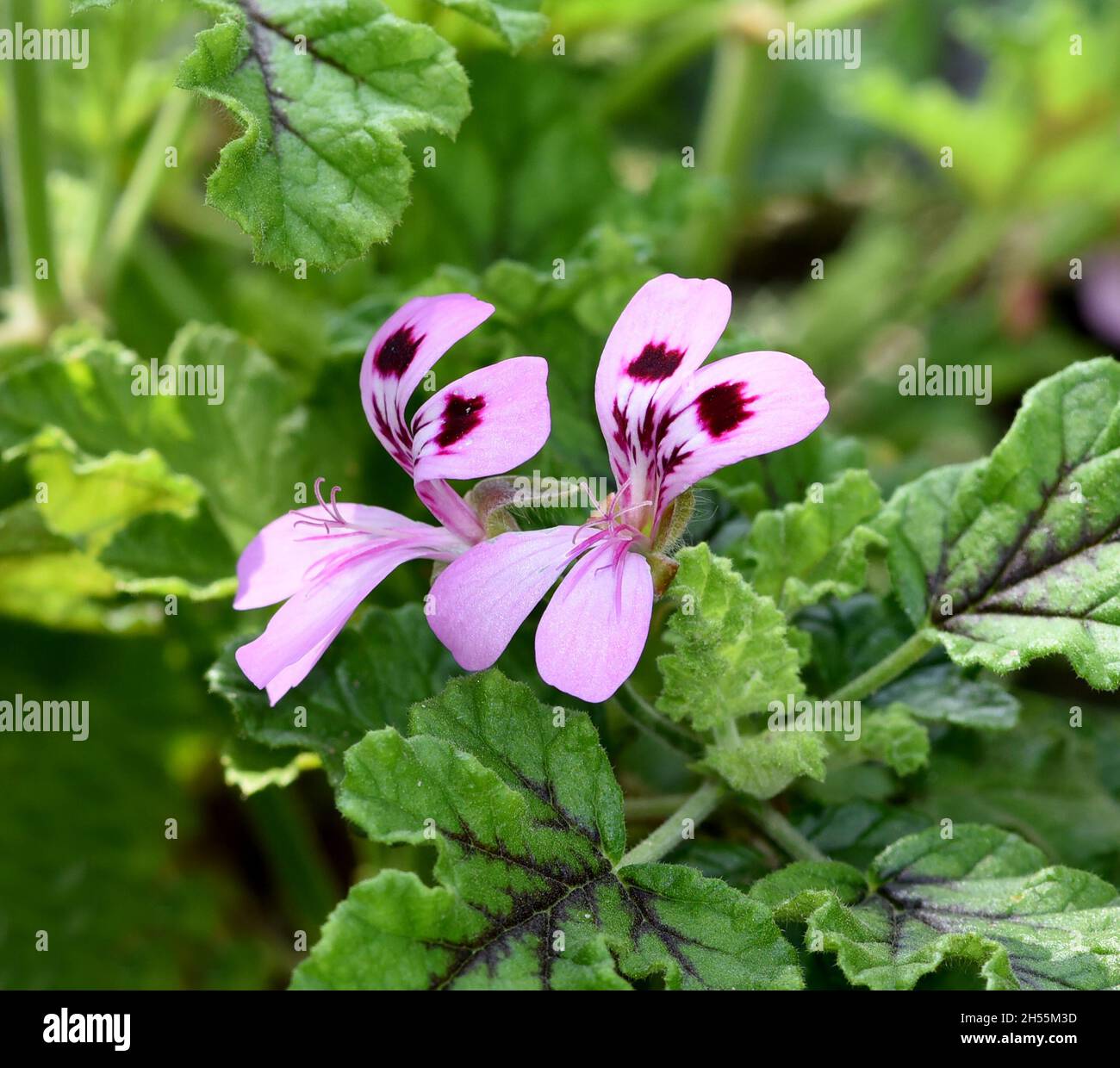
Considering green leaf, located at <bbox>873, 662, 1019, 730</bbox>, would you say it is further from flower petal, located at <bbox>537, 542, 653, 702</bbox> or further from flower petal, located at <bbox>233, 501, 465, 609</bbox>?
flower petal, located at <bbox>233, 501, 465, 609</bbox>

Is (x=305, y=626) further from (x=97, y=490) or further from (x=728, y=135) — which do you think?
(x=728, y=135)

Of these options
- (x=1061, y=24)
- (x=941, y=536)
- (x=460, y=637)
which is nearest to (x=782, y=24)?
(x=1061, y=24)

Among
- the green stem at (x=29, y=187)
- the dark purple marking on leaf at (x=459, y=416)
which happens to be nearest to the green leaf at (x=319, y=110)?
the dark purple marking on leaf at (x=459, y=416)

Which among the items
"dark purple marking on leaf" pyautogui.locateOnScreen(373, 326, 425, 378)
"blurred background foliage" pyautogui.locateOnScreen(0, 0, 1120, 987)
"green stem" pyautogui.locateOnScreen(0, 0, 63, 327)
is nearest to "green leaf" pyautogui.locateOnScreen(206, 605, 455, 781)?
"blurred background foliage" pyautogui.locateOnScreen(0, 0, 1120, 987)

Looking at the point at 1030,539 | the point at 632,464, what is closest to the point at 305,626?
the point at 632,464

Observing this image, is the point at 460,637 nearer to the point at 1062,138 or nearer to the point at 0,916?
the point at 0,916
